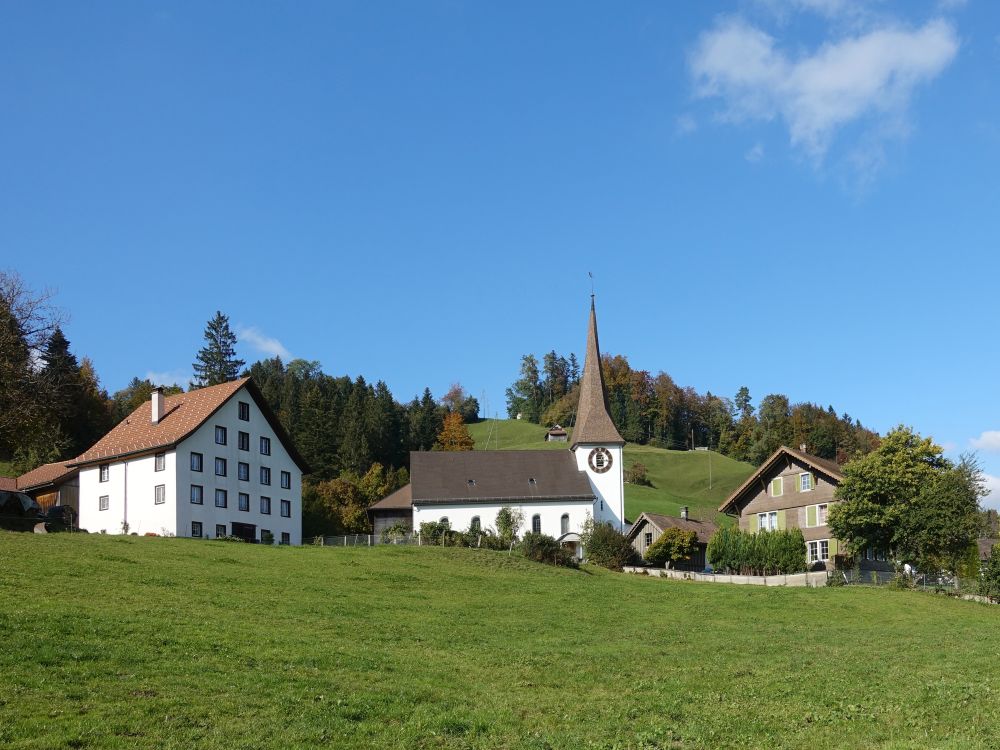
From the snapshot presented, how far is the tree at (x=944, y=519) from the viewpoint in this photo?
167ft

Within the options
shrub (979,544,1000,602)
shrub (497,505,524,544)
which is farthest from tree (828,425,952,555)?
shrub (497,505,524,544)

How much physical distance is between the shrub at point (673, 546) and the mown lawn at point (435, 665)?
92.5ft

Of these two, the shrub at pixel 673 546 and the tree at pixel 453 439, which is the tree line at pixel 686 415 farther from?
the shrub at pixel 673 546

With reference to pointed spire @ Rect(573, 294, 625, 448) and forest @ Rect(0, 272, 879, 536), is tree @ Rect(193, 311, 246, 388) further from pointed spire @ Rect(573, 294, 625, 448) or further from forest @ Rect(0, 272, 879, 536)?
pointed spire @ Rect(573, 294, 625, 448)

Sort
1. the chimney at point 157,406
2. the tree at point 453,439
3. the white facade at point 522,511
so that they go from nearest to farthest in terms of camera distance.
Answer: the chimney at point 157,406
the white facade at point 522,511
the tree at point 453,439

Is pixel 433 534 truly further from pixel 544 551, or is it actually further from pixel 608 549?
pixel 544 551

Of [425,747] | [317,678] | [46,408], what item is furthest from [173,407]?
[425,747]

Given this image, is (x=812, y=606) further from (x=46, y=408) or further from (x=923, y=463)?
(x=46, y=408)

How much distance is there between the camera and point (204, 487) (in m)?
59.9

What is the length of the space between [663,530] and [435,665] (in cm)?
5219

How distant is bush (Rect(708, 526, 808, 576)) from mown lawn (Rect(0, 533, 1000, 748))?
59.3 feet

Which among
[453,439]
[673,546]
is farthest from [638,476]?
[673,546]

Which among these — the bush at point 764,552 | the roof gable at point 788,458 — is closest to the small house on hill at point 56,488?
the bush at point 764,552

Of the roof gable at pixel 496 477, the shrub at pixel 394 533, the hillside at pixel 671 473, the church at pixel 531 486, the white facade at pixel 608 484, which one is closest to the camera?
the shrub at pixel 394 533
